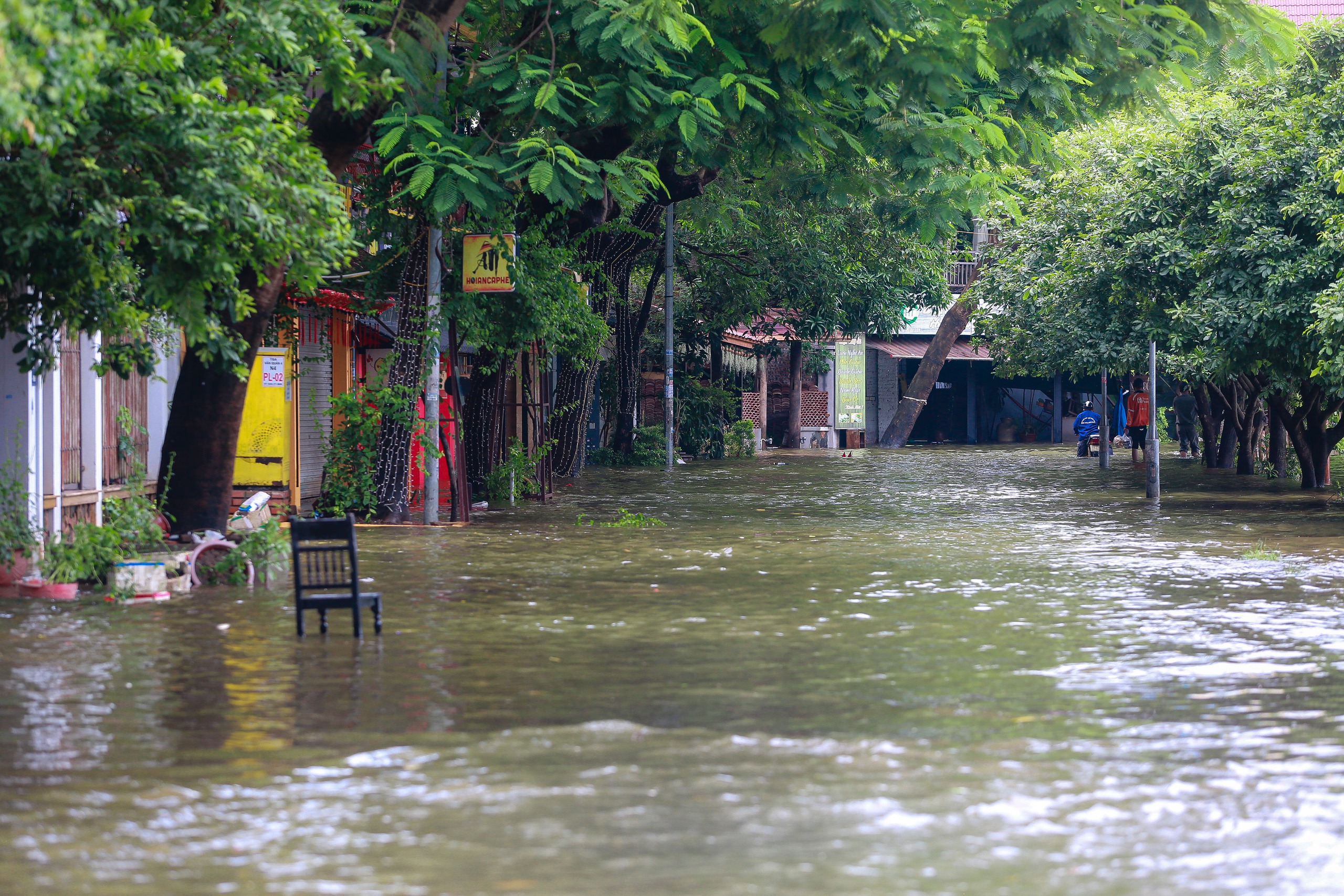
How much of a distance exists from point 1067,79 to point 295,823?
41.1 feet

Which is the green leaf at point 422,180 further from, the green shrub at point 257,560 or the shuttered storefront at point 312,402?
the shuttered storefront at point 312,402

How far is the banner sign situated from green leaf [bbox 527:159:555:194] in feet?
8.33

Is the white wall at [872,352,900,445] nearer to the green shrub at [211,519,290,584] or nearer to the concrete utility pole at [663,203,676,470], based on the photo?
the concrete utility pole at [663,203,676,470]

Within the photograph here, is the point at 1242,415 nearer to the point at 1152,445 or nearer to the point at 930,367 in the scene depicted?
the point at 1152,445

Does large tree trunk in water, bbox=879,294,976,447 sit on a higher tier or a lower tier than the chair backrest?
higher

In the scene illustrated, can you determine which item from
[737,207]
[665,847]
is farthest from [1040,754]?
[737,207]

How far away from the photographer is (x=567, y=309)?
19.1 m

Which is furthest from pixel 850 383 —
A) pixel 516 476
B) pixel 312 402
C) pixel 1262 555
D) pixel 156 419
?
pixel 156 419

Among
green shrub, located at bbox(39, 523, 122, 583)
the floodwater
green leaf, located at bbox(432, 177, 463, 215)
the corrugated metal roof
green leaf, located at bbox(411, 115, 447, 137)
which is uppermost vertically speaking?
the corrugated metal roof

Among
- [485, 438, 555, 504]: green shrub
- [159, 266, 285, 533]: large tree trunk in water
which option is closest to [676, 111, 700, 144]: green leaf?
[159, 266, 285, 533]: large tree trunk in water

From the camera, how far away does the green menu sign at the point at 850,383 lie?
44562 millimetres

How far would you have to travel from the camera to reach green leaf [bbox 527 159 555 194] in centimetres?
1406

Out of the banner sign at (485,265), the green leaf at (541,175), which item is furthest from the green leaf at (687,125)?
the banner sign at (485,265)

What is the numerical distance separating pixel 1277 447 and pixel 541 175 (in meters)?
19.3
